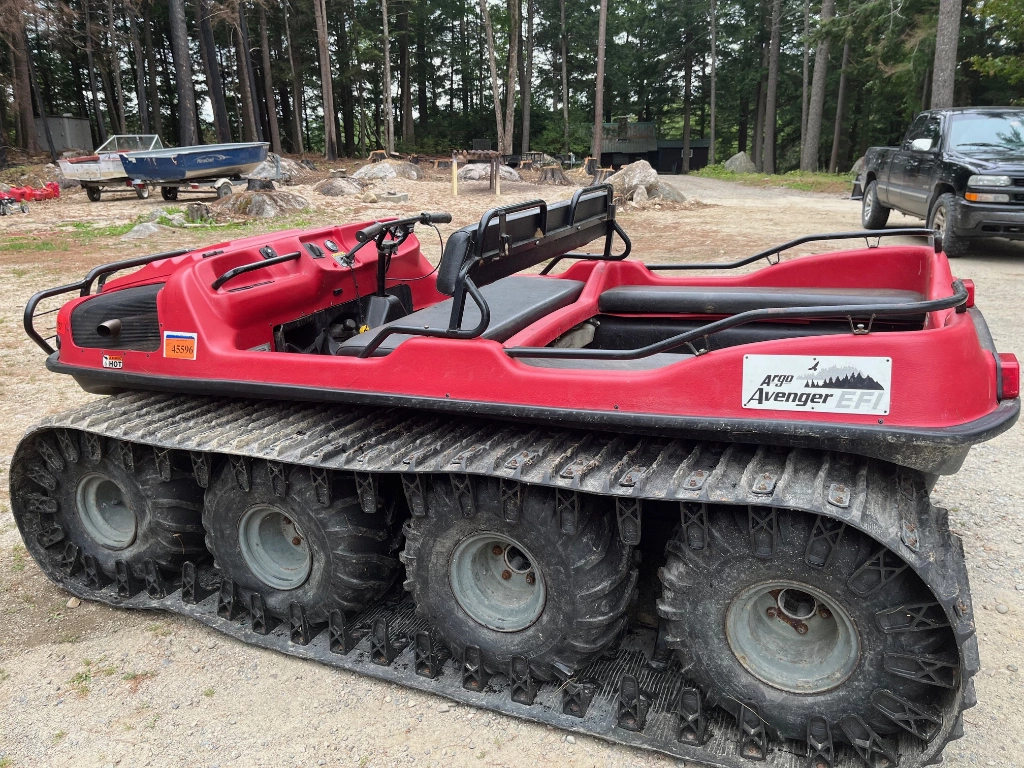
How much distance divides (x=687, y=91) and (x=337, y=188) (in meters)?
35.7

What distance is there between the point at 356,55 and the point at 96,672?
44.0 metres

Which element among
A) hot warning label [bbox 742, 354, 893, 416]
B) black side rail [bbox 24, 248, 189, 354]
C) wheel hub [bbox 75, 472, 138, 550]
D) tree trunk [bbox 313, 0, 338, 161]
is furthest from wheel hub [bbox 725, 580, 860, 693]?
tree trunk [bbox 313, 0, 338, 161]

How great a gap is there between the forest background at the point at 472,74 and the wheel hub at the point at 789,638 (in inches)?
1122

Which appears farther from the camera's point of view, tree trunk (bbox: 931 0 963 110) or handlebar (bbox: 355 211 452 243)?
tree trunk (bbox: 931 0 963 110)

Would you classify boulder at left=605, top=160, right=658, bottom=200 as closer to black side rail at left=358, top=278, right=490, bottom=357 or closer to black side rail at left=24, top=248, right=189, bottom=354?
black side rail at left=24, top=248, right=189, bottom=354

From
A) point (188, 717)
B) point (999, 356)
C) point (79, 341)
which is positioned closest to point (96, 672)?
point (188, 717)

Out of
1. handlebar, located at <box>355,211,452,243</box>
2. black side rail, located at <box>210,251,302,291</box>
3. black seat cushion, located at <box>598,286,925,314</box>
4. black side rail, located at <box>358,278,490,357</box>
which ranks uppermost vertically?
handlebar, located at <box>355,211,452,243</box>

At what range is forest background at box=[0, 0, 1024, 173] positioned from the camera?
32812 mm

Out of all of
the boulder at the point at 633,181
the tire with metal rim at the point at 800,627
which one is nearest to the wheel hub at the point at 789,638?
the tire with metal rim at the point at 800,627

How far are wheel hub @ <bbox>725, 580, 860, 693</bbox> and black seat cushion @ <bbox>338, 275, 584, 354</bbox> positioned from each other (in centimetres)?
134

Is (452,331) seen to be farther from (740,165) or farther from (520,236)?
(740,165)

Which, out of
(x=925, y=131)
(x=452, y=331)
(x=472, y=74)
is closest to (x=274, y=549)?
(x=452, y=331)

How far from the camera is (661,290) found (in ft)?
13.4

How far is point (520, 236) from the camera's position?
3.27 m
